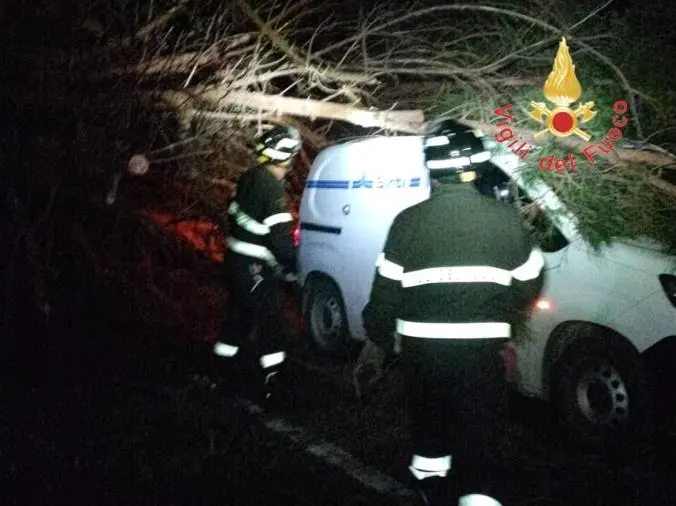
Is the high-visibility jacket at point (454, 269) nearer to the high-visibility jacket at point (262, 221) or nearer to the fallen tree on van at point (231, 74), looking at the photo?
the high-visibility jacket at point (262, 221)

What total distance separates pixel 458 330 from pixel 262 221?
2476mm

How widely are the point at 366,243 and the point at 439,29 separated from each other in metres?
1.98

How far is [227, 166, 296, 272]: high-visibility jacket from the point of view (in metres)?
5.62

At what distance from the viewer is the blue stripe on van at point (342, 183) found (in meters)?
6.26

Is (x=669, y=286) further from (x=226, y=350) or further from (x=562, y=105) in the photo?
(x=226, y=350)

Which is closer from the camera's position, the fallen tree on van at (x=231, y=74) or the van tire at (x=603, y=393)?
the van tire at (x=603, y=393)

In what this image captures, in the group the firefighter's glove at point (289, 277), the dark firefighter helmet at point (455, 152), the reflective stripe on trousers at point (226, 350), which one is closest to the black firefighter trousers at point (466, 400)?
the dark firefighter helmet at point (455, 152)

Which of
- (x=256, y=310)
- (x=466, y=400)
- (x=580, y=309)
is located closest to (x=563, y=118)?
(x=580, y=309)

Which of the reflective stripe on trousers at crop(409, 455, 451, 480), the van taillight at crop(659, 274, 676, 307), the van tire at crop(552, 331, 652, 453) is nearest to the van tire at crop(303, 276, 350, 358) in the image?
the van tire at crop(552, 331, 652, 453)

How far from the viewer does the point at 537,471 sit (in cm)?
482

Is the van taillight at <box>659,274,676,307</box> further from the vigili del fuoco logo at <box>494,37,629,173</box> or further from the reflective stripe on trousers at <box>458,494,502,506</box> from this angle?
the reflective stripe on trousers at <box>458,494,502,506</box>

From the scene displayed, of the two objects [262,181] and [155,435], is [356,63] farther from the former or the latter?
[155,435]

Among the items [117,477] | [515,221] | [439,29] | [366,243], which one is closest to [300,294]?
[366,243]

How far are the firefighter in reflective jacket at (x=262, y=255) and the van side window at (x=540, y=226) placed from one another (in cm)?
149
